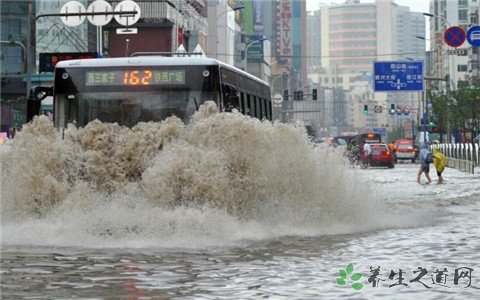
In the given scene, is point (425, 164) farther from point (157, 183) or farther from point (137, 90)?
point (157, 183)

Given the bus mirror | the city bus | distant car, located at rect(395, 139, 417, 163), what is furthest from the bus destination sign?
distant car, located at rect(395, 139, 417, 163)

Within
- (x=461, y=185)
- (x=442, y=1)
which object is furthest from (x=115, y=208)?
(x=442, y=1)

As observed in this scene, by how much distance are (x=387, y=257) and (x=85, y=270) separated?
11.4 ft

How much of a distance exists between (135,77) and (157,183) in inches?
101

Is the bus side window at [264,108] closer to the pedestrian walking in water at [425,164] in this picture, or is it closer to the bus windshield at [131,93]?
the bus windshield at [131,93]

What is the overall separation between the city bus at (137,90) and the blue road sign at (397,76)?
58.4m

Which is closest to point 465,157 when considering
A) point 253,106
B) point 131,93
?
point 253,106

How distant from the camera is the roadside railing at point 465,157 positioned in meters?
56.1

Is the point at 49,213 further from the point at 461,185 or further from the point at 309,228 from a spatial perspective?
the point at 461,185

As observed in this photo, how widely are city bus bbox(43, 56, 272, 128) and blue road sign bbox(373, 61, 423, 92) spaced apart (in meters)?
58.4

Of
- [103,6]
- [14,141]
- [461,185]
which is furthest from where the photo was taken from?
[103,6]

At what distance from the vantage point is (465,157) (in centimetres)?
6031

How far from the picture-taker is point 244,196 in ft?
51.6

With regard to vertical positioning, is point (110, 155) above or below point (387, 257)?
above
